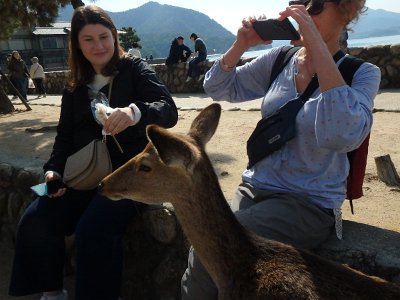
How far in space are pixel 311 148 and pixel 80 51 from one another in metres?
1.67

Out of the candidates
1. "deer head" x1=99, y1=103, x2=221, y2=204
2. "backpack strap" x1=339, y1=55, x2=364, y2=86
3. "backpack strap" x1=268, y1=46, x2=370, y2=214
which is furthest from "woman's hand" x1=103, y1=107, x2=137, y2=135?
"backpack strap" x1=339, y1=55, x2=364, y2=86

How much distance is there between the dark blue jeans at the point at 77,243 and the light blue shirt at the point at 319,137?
31.1 inches

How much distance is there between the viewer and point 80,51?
9.30ft

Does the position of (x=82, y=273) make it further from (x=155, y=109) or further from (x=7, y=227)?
(x=7, y=227)

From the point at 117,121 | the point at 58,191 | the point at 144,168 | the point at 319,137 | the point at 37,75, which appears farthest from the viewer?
the point at 37,75

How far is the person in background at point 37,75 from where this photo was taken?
1705 cm

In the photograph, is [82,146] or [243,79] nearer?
[243,79]

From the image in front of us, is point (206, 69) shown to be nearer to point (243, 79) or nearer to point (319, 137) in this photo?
point (243, 79)

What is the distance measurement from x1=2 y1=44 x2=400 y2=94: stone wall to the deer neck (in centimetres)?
820

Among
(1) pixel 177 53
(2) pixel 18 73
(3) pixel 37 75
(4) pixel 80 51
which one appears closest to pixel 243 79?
(4) pixel 80 51

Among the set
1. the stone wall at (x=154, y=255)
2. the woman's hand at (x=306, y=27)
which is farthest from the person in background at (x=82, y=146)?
the woman's hand at (x=306, y=27)

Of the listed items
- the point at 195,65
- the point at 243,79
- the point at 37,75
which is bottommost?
the point at 37,75

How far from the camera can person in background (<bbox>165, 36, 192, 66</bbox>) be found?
13.2 m

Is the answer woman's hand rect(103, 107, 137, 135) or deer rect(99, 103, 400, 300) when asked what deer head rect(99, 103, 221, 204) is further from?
woman's hand rect(103, 107, 137, 135)
